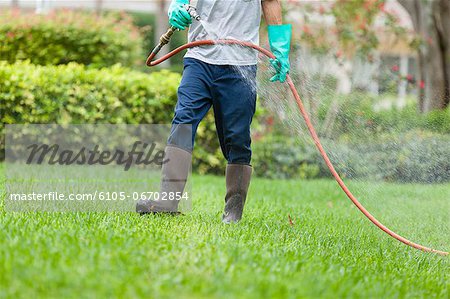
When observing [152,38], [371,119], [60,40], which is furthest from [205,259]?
[152,38]

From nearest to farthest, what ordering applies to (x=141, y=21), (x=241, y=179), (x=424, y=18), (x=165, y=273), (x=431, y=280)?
(x=165, y=273) → (x=431, y=280) → (x=241, y=179) → (x=424, y=18) → (x=141, y=21)

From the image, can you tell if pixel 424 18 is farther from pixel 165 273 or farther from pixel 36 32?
pixel 165 273

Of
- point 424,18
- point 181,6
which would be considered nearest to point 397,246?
point 181,6

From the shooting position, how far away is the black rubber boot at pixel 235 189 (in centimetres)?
405

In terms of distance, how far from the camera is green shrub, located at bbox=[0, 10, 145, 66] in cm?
894

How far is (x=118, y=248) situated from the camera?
2.74 m

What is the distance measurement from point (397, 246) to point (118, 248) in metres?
1.88

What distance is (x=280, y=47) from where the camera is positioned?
3.99 metres

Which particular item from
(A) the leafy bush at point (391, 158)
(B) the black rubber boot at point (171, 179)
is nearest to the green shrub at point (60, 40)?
(A) the leafy bush at point (391, 158)

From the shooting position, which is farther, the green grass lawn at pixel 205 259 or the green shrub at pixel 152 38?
the green shrub at pixel 152 38

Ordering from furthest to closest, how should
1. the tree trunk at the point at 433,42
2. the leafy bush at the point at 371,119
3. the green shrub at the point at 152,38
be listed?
the green shrub at the point at 152,38 < the tree trunk at the point at 433,42 < the leafy bush at the point at 371,119

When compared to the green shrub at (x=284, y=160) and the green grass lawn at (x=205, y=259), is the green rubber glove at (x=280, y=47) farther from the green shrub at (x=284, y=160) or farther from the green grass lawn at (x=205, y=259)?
the green shrub at (x=284, y=160)

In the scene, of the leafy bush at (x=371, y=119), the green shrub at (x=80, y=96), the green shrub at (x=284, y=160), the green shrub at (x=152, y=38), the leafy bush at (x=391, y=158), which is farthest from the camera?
the green shrub at (x=152, y=38)

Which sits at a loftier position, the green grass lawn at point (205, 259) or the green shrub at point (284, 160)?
the green grass lawn at point (205, 259)
